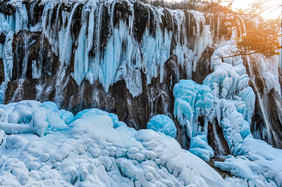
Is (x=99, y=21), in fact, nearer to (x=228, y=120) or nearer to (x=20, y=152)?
(x=20, y=152)

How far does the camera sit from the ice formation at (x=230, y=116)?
203 inches

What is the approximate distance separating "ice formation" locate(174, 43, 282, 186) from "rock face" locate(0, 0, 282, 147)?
67 cm

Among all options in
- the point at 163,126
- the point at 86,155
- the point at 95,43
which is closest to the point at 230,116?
the point at 163,126

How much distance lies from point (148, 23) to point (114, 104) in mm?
3527

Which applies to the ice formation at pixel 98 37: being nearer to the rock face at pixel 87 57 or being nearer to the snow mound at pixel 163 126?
the rock face at pixel 87 57

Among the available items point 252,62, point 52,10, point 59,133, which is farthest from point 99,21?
point 252,62

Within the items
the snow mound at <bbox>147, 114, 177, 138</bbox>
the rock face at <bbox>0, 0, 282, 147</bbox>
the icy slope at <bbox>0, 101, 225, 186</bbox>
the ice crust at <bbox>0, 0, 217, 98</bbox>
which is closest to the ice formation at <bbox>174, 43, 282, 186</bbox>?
the rock face at <bbox>0, 0, 282, 147</bbox>

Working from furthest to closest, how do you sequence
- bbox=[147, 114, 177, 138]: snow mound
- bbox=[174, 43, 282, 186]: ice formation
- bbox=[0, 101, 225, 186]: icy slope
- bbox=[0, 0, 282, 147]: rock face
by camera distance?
bbox=[0, 0, 282, 147]: rock face → bbox=[147, 114, 177, 138]: snow mound → bbox=[174, 43, 282, 186]: ice formation → bbox=[0, 101, 225, 186]: icy slope

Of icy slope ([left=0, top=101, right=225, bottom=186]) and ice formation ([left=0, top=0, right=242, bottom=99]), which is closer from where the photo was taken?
icy slope ([left=0, top=101, right=225, bottom=186])

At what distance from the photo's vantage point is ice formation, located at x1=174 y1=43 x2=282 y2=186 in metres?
5.16

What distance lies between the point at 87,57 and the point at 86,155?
3810 mm

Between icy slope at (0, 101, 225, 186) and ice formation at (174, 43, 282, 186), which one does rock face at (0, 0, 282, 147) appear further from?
icy slope at (0, 101, 225, 186)

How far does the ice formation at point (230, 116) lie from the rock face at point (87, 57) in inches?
26.5

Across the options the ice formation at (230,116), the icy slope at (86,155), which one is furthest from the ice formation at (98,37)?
the icy slope at (86,155)
